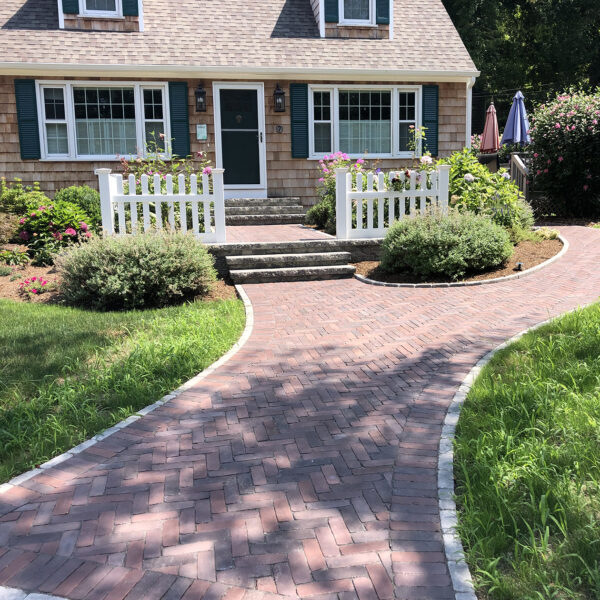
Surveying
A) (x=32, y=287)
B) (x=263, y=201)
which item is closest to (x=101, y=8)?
(x=263, y=201)

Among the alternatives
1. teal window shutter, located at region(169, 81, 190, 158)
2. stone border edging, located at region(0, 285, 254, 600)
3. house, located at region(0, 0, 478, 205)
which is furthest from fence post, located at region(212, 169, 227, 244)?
house, located at region(0, 0, 478, 205)

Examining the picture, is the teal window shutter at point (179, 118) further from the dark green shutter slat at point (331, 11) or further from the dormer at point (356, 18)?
the dark green shutter slat at point (331, 11)

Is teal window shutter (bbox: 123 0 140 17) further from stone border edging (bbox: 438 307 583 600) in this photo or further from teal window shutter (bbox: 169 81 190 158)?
stone border edging (bbox: 438 307 583 600)

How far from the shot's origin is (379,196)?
31.2 ft

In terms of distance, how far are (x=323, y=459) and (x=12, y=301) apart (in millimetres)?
5192

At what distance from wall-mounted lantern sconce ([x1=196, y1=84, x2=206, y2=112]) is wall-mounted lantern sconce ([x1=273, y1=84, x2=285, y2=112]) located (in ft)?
4.92

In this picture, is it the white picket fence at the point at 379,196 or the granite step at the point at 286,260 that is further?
the white picket fence at the point at 379,196

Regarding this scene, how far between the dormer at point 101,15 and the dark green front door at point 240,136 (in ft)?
7.93

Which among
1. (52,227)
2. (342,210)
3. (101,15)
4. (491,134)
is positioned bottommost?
(52,227)

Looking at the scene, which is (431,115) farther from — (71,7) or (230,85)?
(71,7)

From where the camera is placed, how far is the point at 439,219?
8.51m

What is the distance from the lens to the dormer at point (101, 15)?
12961mm

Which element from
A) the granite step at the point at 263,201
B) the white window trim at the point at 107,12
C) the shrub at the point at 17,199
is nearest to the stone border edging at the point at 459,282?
the granite step at the point at 263,201

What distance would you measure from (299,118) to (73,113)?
4.66 meters
